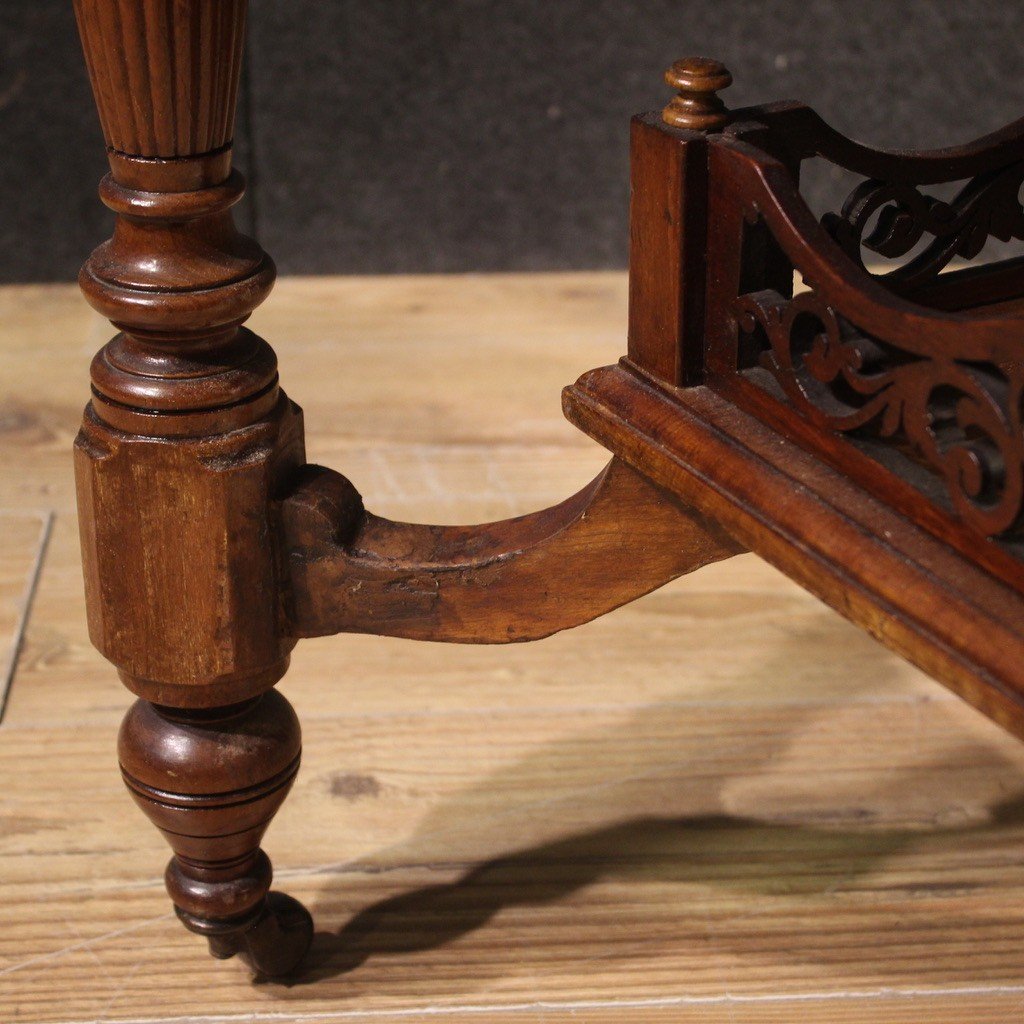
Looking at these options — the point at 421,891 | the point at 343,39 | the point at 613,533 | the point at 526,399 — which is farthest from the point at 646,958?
the point at 343,39

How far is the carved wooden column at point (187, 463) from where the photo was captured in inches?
25.0

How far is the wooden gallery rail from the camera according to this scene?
57 cm

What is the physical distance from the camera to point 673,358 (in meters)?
0.67

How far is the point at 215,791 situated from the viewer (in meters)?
0.75

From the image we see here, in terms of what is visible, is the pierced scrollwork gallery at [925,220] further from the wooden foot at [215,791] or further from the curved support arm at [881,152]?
the wooden foot at [215,791]

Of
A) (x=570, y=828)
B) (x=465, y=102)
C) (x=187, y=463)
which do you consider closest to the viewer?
(x=187, y=463)

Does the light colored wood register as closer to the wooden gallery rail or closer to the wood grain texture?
→ the wooden gallery rail

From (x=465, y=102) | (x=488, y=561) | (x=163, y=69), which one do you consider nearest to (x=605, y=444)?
(x=488, y=561)

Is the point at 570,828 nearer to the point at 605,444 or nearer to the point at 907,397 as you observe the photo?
the point at 605,444

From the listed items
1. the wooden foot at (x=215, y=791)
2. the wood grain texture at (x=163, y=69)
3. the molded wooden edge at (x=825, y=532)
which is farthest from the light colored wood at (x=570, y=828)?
the wood grain texture at (x=163, y=69)

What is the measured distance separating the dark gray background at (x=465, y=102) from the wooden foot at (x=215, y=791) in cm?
102

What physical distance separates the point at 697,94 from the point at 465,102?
1106mm

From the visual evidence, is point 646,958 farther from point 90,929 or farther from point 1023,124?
point 1023,124

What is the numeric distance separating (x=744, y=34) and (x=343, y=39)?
38 cm
